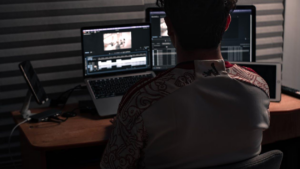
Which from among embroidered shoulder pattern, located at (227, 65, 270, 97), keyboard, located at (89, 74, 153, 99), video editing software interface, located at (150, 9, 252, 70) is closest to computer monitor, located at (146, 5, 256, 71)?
video editing software interface, located at (150, 9, 252, 70)

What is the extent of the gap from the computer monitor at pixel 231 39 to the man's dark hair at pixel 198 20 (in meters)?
1.25

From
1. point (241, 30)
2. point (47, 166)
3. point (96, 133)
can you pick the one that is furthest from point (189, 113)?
point (241, 30)

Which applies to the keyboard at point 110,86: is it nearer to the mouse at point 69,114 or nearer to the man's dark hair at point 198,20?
the mouse at point 69,114

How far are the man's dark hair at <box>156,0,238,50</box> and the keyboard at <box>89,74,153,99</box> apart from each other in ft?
3.49

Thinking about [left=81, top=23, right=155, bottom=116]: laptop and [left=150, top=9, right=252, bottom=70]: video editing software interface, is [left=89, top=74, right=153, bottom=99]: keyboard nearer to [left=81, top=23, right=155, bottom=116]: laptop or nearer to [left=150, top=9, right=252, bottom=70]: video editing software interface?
[left=81, top=23, right=155, bottom=116]: laptop

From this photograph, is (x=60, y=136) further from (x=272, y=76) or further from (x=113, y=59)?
(x=272, y=76)

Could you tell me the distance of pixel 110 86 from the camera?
2234 mm

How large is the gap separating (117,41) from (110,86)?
0.27 metres

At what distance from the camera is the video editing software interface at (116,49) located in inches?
88.4

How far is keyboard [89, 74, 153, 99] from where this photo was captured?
218 cm

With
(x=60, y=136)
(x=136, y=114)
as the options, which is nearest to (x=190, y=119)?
(x=136, y=114)

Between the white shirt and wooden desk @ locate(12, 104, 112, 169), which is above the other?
the white shirt

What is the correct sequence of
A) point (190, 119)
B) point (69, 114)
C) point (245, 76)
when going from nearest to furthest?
point (190, 119)
point (245, 76)
point (69, 114)

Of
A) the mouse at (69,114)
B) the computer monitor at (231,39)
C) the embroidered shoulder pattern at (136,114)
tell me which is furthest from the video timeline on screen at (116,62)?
the embroidered shoulder pattern at (136,114)
